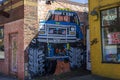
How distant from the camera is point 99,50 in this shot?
13.1 meters

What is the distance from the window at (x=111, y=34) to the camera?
12203 mm

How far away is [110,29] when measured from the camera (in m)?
12.6

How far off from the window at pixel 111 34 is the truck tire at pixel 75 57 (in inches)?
181

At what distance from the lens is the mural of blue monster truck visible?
15.6 meters

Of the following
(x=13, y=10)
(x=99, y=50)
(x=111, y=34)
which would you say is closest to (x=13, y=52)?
(x=13, y=10)

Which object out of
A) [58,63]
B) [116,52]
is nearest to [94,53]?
[116,52]

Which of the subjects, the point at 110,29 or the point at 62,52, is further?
the point at 62,52

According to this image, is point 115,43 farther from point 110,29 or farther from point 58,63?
point 58,63

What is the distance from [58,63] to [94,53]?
3649mm

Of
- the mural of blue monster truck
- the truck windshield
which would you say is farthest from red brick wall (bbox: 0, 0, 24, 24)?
the truck windshield

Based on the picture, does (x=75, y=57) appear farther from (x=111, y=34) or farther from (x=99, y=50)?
(x=111, y=34)

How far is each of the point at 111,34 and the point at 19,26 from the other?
5812mm

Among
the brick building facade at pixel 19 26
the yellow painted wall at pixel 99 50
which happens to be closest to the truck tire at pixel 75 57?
the brick building facade at pixel 19 26

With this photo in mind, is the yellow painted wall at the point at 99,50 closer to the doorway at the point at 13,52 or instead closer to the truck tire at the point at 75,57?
the truck tire at the point at 75,57
